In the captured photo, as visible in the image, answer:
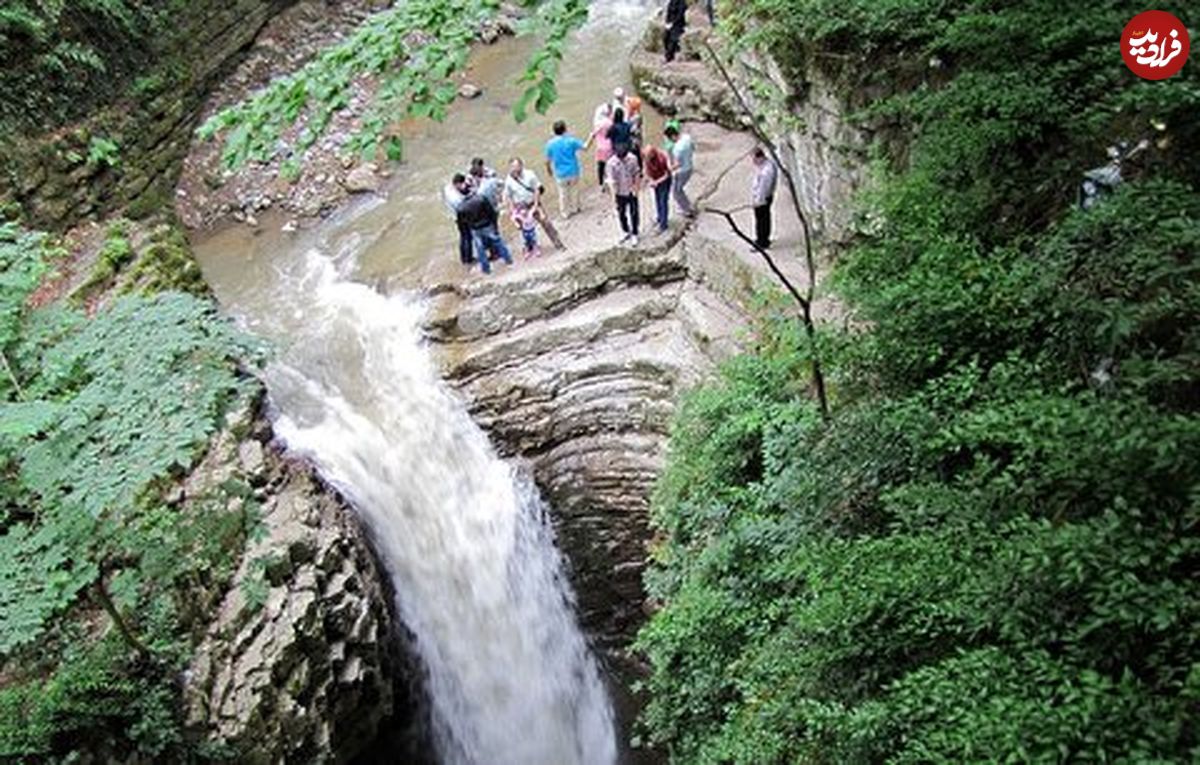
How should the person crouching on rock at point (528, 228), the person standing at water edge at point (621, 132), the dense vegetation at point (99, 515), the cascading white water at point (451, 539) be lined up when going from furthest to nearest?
the person crouching on rock at point (528, 228) → the person standing at water edge at point (621, 132) → the cascading white water at point (451, 539) → the dense vegetation at point (99, 515)

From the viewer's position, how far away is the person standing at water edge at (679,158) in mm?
10258

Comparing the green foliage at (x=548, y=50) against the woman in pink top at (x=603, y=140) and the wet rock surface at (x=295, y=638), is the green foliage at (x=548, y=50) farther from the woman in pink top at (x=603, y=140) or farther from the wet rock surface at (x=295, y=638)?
the woman in pink top at (x=603, y=140)

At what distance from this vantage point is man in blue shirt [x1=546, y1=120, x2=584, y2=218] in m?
11.0

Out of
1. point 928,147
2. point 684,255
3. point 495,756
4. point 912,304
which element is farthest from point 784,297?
point 495,756

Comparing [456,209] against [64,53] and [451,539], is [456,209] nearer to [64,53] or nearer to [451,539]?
[451,539]

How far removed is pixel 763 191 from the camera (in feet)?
31.3

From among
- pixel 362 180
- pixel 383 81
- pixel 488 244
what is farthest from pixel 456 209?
pixel 383 81

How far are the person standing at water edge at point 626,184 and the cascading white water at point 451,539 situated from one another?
2656mm

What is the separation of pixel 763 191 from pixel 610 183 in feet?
7.12

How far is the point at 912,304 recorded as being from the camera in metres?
5.66
